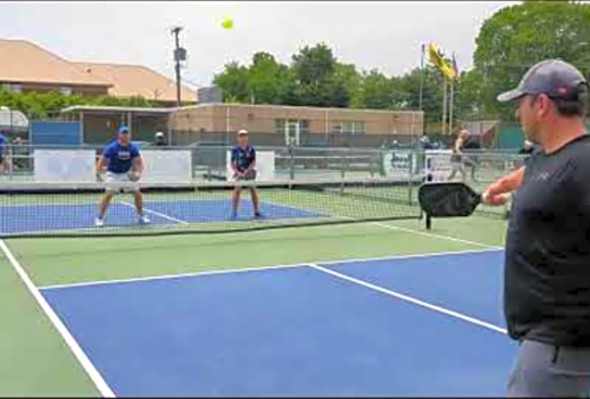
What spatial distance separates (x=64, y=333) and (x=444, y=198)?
10.9ft

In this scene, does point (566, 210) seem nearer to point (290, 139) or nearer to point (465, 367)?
point (465, 367)

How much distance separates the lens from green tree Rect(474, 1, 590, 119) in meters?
23.4

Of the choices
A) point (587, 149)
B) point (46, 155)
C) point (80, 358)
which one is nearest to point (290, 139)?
point (46, 155)

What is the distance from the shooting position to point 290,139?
32312 mm

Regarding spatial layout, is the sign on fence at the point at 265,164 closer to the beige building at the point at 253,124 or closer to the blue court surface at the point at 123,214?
the blue court surface at the point at 123,214

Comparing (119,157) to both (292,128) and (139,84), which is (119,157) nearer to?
(292,128)

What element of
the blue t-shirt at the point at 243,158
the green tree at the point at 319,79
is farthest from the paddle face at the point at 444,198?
the green tree at the point at 319,79

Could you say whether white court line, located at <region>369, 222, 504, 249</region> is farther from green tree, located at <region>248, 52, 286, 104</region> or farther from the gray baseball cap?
green tree, located at <region>248, 52, 286, 104</region>

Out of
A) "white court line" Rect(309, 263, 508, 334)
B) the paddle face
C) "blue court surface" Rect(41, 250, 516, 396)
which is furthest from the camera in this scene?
"white court line" Rect(309, 263, 508, 334)

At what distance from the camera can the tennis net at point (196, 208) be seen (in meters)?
11.6

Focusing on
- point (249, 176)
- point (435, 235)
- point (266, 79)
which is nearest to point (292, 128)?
point (249, 176)

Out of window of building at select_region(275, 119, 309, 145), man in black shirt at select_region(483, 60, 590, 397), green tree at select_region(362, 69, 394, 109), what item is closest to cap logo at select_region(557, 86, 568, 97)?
man in black shirt at select_region(483, 60, 590, 397)

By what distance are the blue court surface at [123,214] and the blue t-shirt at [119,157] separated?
0.87 m

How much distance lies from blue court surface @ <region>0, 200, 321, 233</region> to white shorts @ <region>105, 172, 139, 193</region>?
689mm
